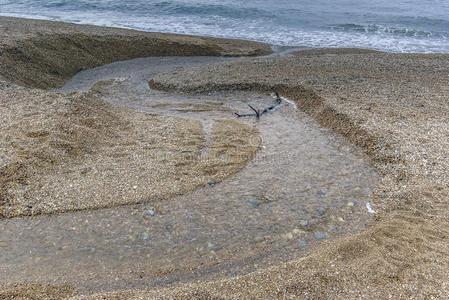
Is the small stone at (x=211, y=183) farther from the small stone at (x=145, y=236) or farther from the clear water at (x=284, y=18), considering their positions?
the clear water at (x=284, y=18)

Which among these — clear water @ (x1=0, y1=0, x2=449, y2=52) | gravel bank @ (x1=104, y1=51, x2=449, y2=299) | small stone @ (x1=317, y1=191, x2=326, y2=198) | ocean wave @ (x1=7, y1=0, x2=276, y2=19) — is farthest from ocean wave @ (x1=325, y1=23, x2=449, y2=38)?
small stone @ (x1=317, y1=191, x2=326, y2=198)

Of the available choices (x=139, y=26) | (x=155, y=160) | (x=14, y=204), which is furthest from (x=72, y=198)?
(x=139, y=26)

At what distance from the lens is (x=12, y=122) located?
9.98 meters

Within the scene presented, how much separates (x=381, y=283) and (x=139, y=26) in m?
24.2

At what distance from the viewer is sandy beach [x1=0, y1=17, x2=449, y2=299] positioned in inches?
229

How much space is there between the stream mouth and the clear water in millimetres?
15734

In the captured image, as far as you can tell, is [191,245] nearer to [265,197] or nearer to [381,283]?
[265,197]

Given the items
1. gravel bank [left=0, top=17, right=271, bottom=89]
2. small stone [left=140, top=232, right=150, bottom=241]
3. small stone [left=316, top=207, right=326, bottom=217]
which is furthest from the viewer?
gravel bank [left=0, top=17, right=271, bottom=89]

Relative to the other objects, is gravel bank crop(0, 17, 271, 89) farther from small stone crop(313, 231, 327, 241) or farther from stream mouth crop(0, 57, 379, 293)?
small stone crop(313, 231, 327, 241)

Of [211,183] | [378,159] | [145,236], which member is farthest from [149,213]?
[378,159]

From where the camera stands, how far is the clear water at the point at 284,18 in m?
25.1

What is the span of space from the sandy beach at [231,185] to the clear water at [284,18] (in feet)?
35.0

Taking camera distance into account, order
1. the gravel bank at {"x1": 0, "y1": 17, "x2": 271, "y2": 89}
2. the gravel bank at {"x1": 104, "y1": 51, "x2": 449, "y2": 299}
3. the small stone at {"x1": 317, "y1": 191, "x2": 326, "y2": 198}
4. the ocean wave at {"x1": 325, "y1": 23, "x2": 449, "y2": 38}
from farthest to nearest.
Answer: the ocean wave at {"x1": 325, "y1": 23, "x2": 449, "y2": 38}, the gravel bank at {"x1": 0, "y1": 17, "x2": 271, "y2": 89}, the small stone at {"x1": 317, "y1": 191, "x2": 326, "y2": 198}, the gravel bank at {"x1": 104, "y1": 51, "x2": 449, "y2": 299}

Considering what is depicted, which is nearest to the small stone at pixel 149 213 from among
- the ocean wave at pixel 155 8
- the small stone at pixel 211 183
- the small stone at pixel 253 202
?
the small stone at pixel 211 183
